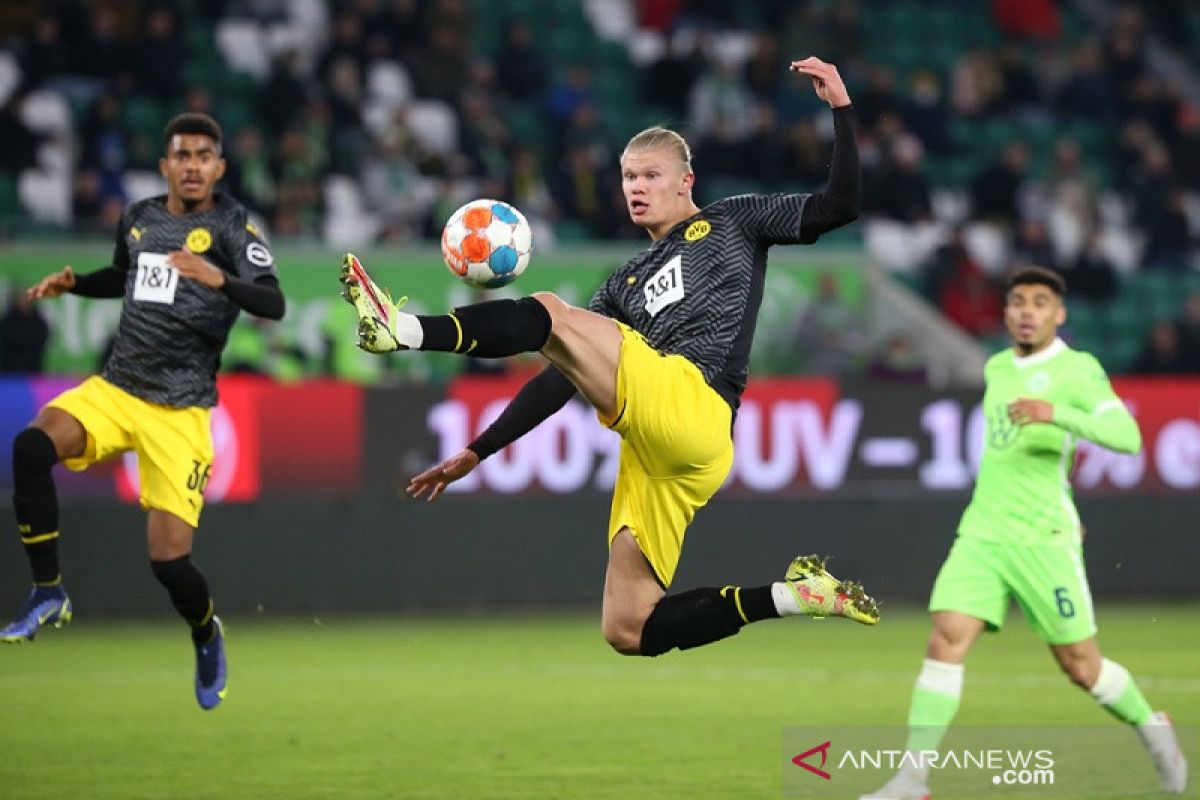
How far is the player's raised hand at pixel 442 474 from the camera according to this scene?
734 cm

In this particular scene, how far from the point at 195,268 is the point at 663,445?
2.00 m

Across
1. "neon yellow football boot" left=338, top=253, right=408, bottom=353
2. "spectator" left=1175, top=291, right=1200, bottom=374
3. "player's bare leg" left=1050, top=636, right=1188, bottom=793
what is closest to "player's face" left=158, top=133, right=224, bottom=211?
"neon yellow football boot" left=338, top=253, right=408, bottom=353

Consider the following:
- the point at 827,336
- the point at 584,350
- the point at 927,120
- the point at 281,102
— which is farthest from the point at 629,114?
the point at 584,350

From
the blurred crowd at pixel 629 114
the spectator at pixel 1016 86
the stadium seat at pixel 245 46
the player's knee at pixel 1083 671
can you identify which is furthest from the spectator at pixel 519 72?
the player's knee at pixel 1083 671

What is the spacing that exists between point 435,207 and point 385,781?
9426mm

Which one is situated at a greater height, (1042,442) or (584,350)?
(584,350)

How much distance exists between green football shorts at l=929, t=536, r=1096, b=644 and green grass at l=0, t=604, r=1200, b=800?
1.12 m

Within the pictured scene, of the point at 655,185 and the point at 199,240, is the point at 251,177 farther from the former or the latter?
the point at 655,185

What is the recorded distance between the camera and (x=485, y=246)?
276 inches

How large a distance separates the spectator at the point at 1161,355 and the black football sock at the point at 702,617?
1127 cm

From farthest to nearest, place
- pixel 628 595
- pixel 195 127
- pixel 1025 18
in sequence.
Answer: pixel 1025 18 < pixel 195 127 < pixel 628 595

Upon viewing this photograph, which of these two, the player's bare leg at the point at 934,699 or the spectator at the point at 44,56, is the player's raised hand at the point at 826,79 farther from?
the spectator at the point at 44,56

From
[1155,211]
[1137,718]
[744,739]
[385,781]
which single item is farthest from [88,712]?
[1155,211]

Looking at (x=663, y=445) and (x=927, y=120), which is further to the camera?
(x=927, y=120)
